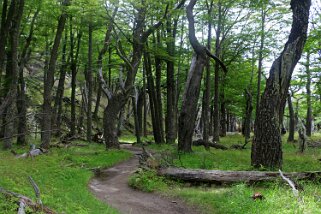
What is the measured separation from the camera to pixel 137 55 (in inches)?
708

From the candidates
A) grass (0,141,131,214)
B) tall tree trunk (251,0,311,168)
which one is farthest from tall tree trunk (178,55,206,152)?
tall tree trunk (251,0,311,168)

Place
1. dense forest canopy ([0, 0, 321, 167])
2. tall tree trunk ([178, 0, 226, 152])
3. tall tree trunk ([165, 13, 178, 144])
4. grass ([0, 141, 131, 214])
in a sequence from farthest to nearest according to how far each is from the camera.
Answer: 1. tall tree trunk ([165, 13, 178, 144])
2. tall tree trunk ([178, 0, 226, 152])
3. dense forest canopy ([0, 0, 321, 167])
4. grass ([0, 141, 131, 214])

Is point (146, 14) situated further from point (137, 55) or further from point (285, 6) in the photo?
point (285, 6)

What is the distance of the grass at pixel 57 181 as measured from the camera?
684 centimetres

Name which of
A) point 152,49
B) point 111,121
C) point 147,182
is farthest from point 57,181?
point 152,49

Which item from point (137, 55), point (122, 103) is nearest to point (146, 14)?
point (137, 55)

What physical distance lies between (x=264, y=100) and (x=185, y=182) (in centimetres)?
381

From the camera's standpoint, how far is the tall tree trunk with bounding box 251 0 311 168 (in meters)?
10.9

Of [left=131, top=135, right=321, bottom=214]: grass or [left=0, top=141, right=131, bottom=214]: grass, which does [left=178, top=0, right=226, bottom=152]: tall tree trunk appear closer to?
[left=131, top=135, right=321, bottom=214]: grass

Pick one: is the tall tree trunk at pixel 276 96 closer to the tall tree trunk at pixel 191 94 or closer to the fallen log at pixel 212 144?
the tall tree trunk at pixel 191 94

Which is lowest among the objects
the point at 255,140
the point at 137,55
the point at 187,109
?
the point at 255,140

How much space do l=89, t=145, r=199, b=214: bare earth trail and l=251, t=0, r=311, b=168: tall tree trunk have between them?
4.02m

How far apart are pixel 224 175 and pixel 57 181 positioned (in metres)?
4.69

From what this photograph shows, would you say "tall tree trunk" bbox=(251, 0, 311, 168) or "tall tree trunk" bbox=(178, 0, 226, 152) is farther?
"tall tree trunk" bbox=(178, 0, 226, 152)
